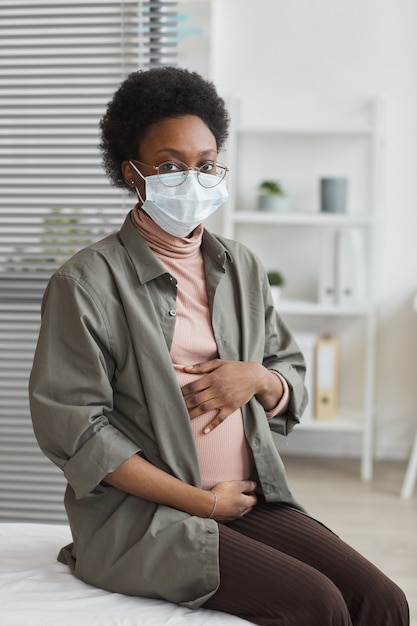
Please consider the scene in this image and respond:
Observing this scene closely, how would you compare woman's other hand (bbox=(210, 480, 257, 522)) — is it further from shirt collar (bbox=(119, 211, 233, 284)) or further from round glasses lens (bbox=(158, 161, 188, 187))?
round glasses lens (bbox=(158, 161, 188, 187))

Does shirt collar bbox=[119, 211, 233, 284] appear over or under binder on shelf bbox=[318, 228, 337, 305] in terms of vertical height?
over

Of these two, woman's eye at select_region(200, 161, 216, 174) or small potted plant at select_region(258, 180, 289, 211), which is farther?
small potted plant at select_region(258, 180, 289, 211)

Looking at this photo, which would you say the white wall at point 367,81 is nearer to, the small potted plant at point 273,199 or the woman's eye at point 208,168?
the small potted plant at point 273,199

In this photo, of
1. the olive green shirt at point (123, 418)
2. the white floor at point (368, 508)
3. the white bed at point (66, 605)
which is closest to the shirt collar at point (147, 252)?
the olive green shirt at point (123, 418)

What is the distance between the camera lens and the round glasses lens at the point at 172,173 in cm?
155

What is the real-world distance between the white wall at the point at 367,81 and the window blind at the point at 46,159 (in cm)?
118

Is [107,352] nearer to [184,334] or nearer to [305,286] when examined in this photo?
[184,334]

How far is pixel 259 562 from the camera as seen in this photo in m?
1.38

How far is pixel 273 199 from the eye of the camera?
3557mm

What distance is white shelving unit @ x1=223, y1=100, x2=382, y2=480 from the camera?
354 cm

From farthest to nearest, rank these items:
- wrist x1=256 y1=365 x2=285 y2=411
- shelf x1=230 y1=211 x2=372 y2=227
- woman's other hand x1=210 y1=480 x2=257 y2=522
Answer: shelf x1=230 y1=211 x2=372 y2=227
wrist x1=256 y1=365 x2=285 y2=411
woman's other hand x1=210 y1=480 x2=257 y2=522

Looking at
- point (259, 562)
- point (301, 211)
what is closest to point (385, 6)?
point (301, 211)

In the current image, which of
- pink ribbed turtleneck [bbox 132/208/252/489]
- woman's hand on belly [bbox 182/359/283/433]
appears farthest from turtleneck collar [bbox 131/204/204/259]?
woman's hand on belly [bbox 182/359/283/433]

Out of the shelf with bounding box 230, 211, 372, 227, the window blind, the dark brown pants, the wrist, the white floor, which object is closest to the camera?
the dark brown pants
